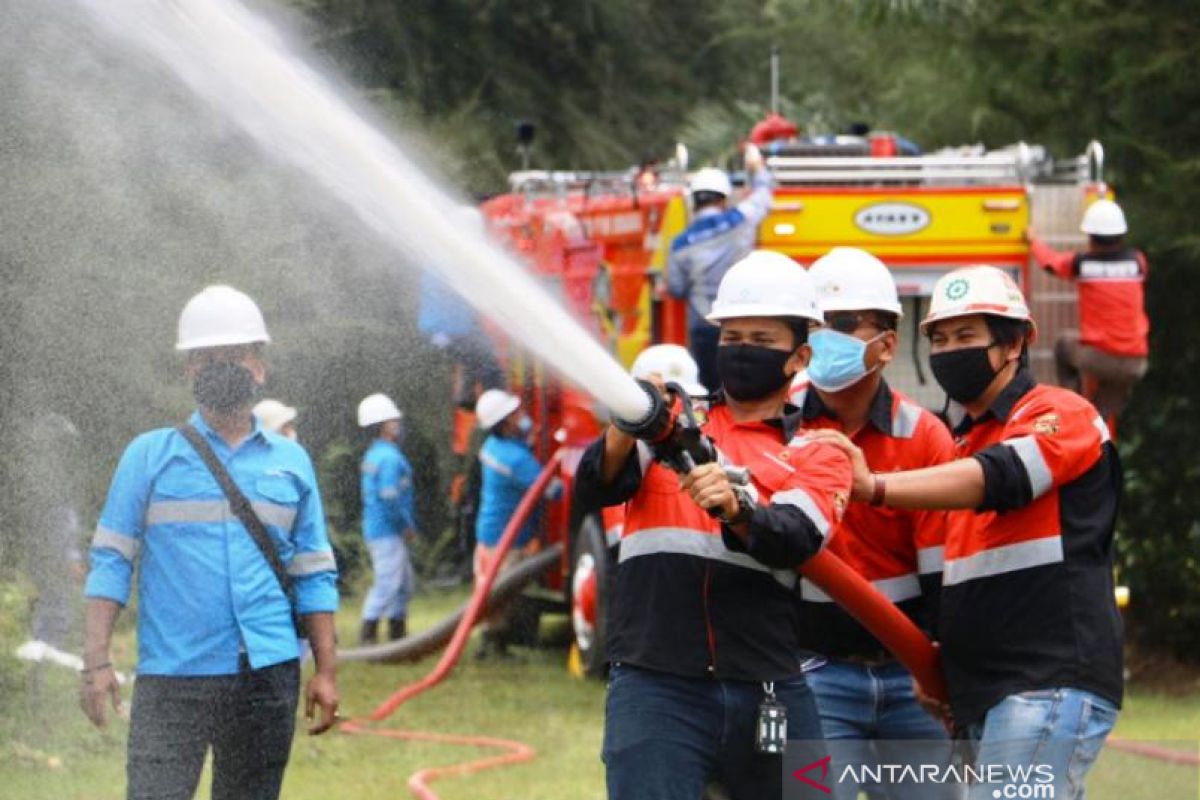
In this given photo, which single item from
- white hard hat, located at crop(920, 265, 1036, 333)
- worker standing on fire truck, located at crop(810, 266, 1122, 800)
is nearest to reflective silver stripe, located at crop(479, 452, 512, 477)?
white hard hat, located at crop(920, 265, 1036, 333)

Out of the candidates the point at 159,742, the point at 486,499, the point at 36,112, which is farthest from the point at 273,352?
the point at 159,742

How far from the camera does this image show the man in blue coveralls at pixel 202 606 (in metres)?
6.70

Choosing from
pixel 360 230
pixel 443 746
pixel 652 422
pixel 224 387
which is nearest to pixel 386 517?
pixel 443 746

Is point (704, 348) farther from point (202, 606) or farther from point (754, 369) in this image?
point (754, 369)

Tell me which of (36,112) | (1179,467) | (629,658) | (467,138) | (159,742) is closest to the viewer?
(629,658)

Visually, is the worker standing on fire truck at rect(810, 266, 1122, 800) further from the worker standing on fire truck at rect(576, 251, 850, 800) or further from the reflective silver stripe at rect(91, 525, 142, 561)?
the reflective silver stripe at rect(91, 525, 142, 561)

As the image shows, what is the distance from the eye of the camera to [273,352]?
39.3ft

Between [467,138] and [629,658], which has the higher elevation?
[467,138]

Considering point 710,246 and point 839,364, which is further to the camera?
point 710,246

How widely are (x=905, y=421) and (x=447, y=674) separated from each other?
7.46m

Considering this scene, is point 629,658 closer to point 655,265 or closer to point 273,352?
point 273,352

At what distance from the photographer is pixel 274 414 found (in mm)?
11516

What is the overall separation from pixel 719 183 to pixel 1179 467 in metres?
4.10

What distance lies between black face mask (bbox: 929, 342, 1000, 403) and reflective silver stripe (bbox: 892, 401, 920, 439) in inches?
18.0
